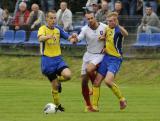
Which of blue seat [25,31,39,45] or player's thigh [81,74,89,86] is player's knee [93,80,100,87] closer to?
player's thigh [81,74,89,86]

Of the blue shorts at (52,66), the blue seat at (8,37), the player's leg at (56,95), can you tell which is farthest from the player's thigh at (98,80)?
the blue seat at (8,37)

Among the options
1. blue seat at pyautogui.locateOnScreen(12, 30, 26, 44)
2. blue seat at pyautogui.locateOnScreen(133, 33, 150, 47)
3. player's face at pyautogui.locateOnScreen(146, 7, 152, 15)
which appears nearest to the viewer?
player's face at pyautogui.locateOnScreen(146, 7, 152, 15)

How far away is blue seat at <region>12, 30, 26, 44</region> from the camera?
32.2 metres

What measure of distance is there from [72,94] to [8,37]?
407 inches

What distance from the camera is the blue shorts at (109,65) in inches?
709

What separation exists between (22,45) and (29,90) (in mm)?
8059

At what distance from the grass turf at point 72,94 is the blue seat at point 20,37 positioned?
78cm

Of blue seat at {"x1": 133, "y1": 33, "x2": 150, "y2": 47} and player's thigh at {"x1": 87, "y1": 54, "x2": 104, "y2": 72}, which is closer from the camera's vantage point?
player's thigh at {"x1": 87, "y1": 54, "x2": 104, "y2": 72}

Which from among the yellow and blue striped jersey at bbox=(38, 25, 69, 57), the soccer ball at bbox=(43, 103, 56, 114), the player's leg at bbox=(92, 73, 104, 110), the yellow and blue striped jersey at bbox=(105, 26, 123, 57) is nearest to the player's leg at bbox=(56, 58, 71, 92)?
the yellow and blue striped jersey at bbox=(38, 25, 69, 57)

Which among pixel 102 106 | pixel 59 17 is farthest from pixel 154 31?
pixel 102 106

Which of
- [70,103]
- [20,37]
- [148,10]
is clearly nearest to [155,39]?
[148,10]

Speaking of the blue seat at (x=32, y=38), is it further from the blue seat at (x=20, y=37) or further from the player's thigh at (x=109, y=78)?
the player's thigh at (x=109, y=78)

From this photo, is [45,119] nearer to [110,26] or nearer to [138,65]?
[110,26]

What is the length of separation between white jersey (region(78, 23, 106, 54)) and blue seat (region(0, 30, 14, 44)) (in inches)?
570
